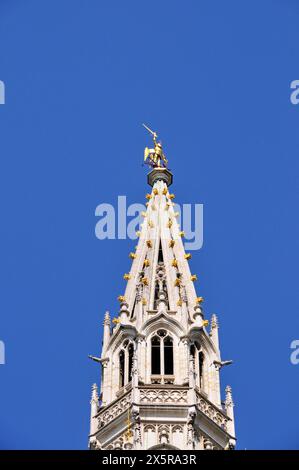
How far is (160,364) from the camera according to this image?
214 ft

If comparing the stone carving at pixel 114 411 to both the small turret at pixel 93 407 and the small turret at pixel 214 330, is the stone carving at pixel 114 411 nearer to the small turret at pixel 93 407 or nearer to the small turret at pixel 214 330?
the small turret at pixel 93 407

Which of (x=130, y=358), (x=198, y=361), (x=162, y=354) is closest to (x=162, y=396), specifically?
(x=162, y=354)

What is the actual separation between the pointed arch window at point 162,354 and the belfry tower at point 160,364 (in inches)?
1.9

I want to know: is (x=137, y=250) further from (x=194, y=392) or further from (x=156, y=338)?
(x=194, y=392)

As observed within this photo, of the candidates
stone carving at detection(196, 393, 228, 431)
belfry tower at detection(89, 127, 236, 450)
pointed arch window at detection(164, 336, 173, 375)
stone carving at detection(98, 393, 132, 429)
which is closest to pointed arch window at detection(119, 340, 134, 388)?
belfry tower at detection(89, 127, 236, 450)

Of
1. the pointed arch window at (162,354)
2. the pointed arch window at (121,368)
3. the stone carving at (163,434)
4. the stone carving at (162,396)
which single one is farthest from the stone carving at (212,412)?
A: the pointed arch window at (121,368)

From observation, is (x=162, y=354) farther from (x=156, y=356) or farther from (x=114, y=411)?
(x=114, y=411)

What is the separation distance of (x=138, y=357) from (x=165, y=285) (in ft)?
21.9

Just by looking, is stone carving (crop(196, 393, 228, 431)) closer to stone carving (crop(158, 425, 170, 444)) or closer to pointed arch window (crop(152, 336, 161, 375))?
stone carving (crop(158, 425, 170, 444))

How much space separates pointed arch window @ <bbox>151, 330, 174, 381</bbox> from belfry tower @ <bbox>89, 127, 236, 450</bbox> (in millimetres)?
49

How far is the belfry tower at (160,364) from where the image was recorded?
62.3m

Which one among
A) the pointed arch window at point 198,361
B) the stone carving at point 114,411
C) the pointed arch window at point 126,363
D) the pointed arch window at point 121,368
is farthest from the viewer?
the pointed arch window at point 121,368

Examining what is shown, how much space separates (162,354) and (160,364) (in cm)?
60

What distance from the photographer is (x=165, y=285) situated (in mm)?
70625
